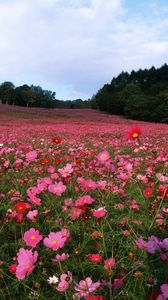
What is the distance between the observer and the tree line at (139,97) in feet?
142

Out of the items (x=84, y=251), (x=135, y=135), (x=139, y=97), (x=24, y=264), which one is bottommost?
(x=84, y=251)

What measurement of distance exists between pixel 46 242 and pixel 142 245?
461 millimetres

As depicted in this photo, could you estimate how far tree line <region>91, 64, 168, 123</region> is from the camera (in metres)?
43.4

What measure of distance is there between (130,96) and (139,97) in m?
2.60

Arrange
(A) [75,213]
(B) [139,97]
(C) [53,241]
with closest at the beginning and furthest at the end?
(C) [53,241] → (A) [75,213] → (B) [139,97]

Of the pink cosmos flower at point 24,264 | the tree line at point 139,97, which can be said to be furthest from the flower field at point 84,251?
the tree line at point 139,97

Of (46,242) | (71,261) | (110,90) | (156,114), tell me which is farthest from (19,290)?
(110,90)

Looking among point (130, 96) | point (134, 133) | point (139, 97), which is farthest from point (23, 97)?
point (134, 133)

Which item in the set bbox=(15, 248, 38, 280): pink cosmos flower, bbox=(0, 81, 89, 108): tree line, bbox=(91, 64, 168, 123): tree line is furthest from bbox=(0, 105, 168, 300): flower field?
bbox=(0, 81, 89, 108): tree line

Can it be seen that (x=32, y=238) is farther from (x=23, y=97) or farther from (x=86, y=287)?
(x=23, y=97)

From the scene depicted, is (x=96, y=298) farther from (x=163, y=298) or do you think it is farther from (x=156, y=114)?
(x=156, y=114)

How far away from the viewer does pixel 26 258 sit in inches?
47.3

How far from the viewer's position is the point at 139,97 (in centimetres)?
4547

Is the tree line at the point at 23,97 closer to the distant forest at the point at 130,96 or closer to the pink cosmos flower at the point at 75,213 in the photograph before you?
the distant forest at the point at 130,96
